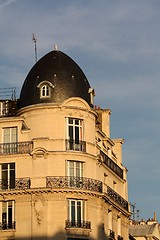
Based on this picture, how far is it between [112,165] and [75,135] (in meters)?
8.36

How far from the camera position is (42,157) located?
218 ft

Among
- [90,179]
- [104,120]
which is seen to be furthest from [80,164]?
[104,120]

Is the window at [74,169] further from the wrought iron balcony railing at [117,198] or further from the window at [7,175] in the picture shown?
the wrought iron balcony railing at [117,198]

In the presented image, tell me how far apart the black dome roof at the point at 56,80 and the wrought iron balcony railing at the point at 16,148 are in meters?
3.32

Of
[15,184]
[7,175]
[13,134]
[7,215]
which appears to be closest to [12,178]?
[7,175]

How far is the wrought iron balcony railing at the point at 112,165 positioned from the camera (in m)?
71.9

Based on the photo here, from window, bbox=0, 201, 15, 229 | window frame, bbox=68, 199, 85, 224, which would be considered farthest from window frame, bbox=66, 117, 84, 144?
window, bbox=0, 201, 15, 229

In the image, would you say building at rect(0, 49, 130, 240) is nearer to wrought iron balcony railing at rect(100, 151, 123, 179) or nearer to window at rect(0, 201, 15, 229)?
window at rect(0, 201, 15, 229)

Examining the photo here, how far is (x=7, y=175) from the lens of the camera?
221 feet

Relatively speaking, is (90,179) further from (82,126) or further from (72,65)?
(72,65)

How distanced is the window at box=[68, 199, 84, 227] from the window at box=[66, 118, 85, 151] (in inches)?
166

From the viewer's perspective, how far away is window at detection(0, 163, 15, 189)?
6706 centimetres

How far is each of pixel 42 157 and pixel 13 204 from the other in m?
4.22

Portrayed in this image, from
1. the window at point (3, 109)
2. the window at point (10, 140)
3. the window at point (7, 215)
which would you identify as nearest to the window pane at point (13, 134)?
the window at point (10, 140)
